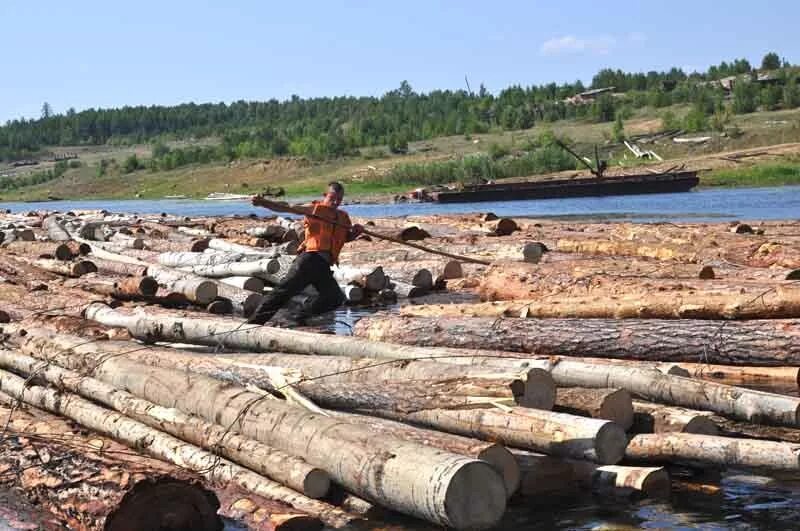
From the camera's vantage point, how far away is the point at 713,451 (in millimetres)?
7996

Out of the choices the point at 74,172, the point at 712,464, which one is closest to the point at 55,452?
the point at 712,464

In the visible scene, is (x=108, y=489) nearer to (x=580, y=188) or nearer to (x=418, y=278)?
(x=418, y=278)

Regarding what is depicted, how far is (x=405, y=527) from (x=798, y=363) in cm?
442

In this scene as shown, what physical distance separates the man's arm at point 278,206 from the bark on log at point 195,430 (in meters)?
2.86

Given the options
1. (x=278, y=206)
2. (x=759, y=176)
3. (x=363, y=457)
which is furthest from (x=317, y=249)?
(x=759, y=176)

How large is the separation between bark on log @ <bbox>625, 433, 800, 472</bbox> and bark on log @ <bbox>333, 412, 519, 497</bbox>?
1.12m

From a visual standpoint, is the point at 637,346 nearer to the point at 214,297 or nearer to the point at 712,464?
the point at 712,464

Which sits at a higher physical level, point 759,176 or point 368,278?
point 368,278

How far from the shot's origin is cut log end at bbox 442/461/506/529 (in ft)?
22.4

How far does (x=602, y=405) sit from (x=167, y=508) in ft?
10.1

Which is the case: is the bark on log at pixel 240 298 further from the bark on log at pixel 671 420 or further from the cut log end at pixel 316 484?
the cut log end at pixel 316 484

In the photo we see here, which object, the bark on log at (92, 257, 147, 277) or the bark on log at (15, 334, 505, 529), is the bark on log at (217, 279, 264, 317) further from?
the bark on log at (15, 334, 505, 529)

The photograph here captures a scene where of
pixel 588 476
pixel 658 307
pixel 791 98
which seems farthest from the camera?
pixel 791 98

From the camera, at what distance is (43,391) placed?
10.7 metres
